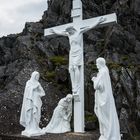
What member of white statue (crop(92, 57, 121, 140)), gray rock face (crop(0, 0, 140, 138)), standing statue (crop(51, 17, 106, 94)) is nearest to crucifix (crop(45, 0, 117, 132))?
standing statue (crop(51, 17, 106, 94))

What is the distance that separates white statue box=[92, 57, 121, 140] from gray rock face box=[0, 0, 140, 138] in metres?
4.91

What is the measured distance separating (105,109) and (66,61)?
1218 centimetres

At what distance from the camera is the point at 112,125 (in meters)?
8.69

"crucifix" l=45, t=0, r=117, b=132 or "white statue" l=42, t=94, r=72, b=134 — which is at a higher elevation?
"crucifix" l=45, t=0, r=117, b=132

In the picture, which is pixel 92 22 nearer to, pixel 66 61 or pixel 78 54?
pixel 78 54

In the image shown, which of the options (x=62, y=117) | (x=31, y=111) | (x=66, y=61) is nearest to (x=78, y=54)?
(x=62, y=117)

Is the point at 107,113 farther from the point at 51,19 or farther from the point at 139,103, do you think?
the point at 51,19

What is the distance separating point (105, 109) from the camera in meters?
8.85

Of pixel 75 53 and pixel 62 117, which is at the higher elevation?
pixel 75 53

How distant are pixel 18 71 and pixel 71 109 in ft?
26.5

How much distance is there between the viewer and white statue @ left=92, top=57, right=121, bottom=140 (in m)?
8.70

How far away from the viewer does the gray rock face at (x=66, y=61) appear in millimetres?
16344

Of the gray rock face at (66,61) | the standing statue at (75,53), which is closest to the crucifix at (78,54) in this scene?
the standing statue at (75,53)

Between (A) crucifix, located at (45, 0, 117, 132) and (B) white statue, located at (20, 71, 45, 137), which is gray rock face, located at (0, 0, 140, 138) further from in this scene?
(B) white statue, located at (20, 71, 45, 137)
